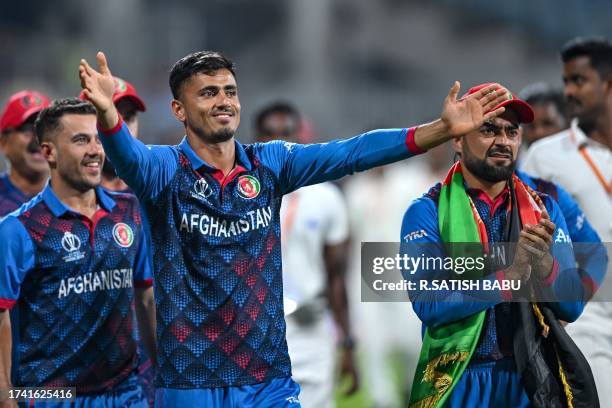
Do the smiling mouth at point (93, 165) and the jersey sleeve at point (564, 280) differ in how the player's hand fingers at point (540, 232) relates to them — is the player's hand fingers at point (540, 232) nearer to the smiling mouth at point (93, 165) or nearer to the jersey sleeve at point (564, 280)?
the jersey sleeve at point (564, 280)

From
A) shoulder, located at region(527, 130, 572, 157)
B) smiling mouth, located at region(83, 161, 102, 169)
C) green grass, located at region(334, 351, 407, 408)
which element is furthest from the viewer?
green grass, located at region(334, 351, 407, 408)

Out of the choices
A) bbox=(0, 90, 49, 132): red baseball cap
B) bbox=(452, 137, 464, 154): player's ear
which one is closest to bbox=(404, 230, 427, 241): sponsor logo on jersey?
bbox=(452, 137, 464, 154): player's ear

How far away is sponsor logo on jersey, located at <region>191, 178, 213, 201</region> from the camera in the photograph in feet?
15.5

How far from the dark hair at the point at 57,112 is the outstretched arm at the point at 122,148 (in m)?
1.09

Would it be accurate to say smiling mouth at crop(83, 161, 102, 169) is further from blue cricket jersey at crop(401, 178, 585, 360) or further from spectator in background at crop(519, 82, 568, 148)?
spectator in background at crop(519, 82, 568, 148)

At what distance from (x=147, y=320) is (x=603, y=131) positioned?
2.89m

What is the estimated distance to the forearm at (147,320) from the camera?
5.81 metres

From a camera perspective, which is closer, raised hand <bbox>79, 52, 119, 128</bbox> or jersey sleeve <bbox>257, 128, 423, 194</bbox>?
raised hand <bbox>79, 52, 119, 128</bbox>

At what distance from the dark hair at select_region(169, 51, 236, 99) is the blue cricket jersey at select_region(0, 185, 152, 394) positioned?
0.94 m

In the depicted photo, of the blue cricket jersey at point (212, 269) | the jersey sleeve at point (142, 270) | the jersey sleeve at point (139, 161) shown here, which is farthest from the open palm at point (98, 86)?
the jersey sleeve at point (142, 270)

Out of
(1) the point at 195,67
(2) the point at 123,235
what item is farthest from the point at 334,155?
(2) the point at 123,235

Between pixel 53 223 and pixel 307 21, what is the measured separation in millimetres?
16078

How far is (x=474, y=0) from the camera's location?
22.1 m

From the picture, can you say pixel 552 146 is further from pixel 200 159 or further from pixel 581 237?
pixel 200 159
